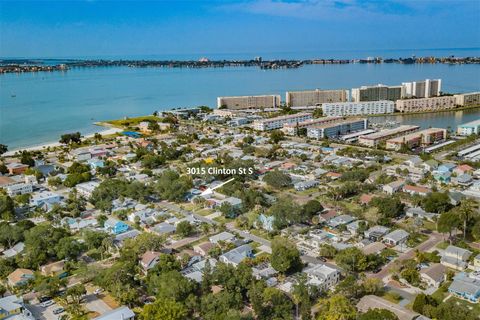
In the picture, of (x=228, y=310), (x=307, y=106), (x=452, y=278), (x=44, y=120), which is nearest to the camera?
(x=228, y=310)

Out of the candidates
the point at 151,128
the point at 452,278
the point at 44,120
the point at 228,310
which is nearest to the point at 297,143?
the point at 151,128

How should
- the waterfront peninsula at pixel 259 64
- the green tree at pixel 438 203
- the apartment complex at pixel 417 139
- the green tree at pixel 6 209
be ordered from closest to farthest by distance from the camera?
1. the green tree at pixel 438 203
2. the green tree at pixel 6 209
3. the apartment complex at pixel 417 139
4. the waterfront peninsula at pixel 259 64

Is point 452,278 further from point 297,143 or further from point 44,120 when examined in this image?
point 44,120

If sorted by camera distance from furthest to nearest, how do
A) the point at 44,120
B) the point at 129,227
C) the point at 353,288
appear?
the point at 44,120, the point at 129,227, the point at 353,288

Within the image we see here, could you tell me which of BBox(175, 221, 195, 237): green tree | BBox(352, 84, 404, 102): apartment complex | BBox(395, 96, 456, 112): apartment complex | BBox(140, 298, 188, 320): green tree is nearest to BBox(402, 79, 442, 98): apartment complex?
BBox(352, 84, 404, 102): apartment complex

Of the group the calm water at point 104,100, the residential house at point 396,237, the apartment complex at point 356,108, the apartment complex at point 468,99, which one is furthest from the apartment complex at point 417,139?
the apartment complex at point 468,99

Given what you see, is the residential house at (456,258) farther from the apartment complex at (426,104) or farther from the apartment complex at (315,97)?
the apartment complex at (315,97)

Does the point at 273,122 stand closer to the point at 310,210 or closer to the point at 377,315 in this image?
the point at 310,210

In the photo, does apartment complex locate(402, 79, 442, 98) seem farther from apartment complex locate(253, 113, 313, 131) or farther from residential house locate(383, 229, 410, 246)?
residential house locate(383, 229, 410, 246)
